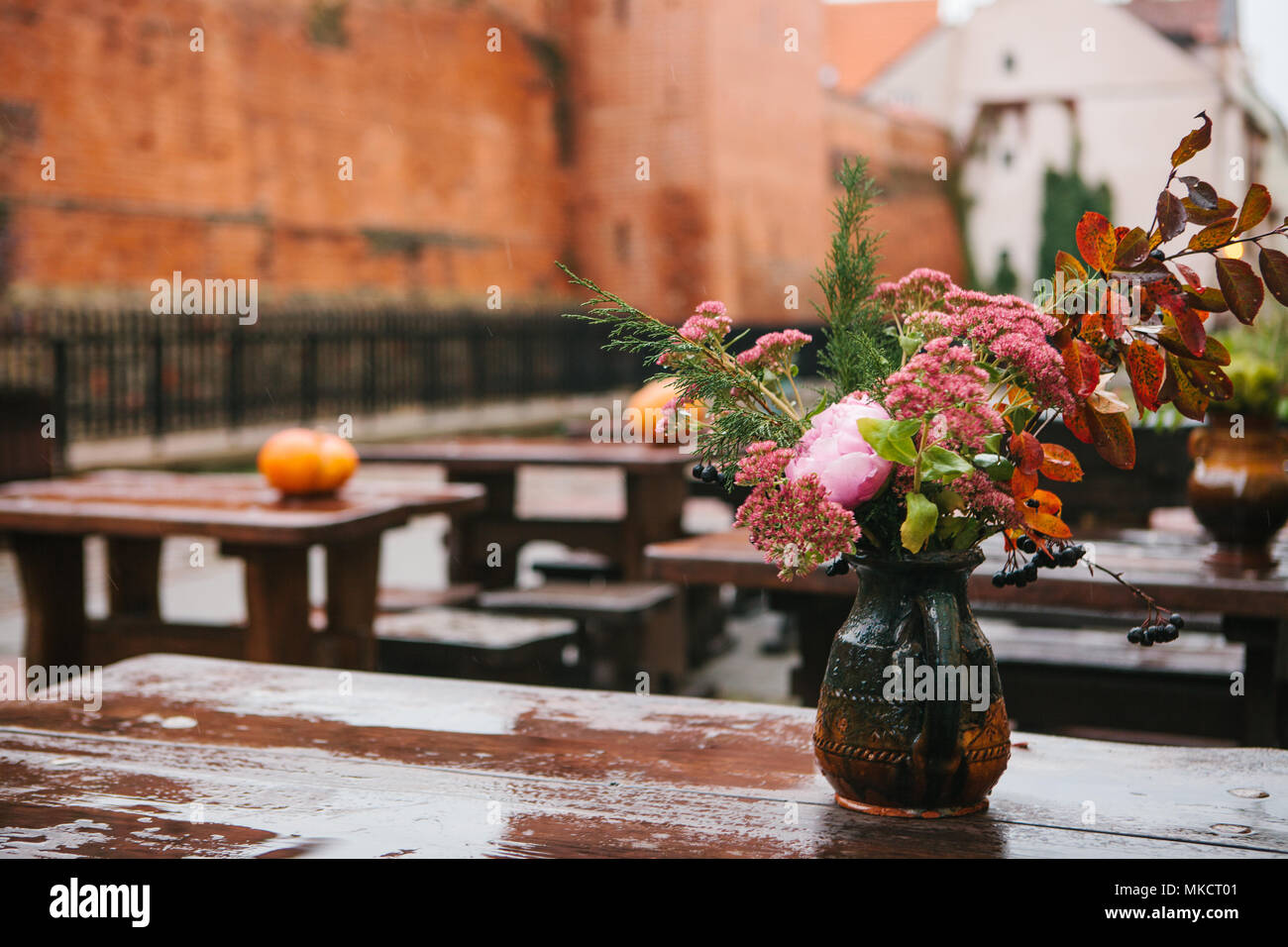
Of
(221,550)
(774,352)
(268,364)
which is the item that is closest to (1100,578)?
(774,352)

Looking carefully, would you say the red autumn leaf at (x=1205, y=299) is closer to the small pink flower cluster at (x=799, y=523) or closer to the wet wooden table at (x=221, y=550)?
the small pink flower cluster at (x=799, y=523)

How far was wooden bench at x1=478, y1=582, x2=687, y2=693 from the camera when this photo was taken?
4281mm

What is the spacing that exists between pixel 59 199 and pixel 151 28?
223 cm

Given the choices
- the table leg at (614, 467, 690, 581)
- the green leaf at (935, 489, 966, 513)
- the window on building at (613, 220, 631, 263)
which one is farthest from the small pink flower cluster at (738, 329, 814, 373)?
the window on building at (613, 220, 631, 263)

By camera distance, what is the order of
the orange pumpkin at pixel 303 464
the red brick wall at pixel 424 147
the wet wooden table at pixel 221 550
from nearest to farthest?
the wet wooden table at pixel 221 550 → the orange pumpkin at pixel 303 464 → the red brick wall at pixel 424 147

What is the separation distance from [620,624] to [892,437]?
3177 millimetres

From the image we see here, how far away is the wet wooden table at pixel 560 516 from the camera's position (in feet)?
15.2

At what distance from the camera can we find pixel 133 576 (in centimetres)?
427

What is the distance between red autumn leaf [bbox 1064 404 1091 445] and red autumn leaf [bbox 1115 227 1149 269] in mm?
141

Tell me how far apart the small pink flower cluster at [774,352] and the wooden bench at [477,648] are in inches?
94.3

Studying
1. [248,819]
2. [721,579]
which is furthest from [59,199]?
[248,819]

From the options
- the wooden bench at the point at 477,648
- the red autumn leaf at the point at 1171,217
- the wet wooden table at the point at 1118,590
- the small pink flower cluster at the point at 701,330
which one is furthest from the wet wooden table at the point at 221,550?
the red autumn leaf at the point at 1171,217

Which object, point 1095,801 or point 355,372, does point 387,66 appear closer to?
point 355,372

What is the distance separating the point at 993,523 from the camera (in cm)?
123
